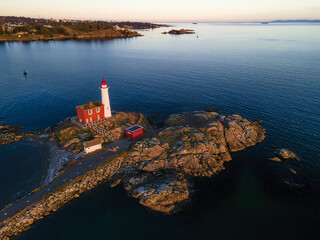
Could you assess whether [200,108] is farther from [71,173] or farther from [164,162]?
[71,173]

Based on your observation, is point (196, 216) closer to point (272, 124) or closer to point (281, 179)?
point (281, 179)

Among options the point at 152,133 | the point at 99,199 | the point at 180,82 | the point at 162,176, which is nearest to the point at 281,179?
the point at 162,176

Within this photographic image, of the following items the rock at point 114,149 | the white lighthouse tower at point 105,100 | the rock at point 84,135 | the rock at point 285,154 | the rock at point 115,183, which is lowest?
the rock at point 115,183

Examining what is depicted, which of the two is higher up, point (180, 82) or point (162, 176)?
point (180, 82)

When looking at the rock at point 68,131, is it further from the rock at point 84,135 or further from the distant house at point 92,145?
the distant house at point 92,145

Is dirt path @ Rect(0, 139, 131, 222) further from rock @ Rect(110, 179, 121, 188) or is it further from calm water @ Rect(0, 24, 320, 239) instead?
rock @ Rect(110, 179, 121, 188)

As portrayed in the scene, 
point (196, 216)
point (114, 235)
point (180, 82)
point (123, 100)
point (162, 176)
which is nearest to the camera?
point (114, 235)

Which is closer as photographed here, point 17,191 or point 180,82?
point 17,191

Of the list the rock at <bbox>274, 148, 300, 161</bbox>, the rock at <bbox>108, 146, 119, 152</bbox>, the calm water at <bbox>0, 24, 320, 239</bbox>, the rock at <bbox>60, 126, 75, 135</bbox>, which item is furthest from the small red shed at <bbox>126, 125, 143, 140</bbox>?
the rock at <bbox>274, 148, 300, 161</bbox>

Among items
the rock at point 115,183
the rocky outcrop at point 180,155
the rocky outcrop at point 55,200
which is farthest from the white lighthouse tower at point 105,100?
the rock at point 115,183
